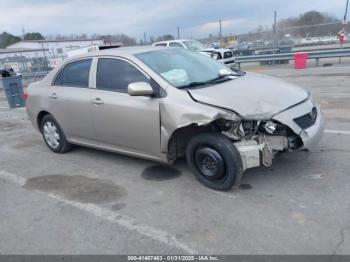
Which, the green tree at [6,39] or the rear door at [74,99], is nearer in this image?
the rear door at [74,99]

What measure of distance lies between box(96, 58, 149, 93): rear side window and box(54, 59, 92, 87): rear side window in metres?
0.29

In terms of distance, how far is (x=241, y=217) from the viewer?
11.3ft

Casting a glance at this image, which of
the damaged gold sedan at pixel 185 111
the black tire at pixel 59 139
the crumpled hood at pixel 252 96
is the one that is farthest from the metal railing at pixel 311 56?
the black tire at pixel 59 139

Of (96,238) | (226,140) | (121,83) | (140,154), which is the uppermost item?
(121,83)

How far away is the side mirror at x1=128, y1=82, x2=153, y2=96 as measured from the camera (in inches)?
159

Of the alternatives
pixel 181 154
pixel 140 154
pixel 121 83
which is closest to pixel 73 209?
pixel 140 154

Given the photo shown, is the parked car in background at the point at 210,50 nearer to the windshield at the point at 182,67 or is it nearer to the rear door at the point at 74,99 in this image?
the rear door at the point at 74,99

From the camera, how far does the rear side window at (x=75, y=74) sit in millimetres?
5141

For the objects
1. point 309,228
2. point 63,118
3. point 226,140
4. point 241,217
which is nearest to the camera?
point 309,228

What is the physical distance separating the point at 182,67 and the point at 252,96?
3.76 feet

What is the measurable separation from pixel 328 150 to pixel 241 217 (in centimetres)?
223

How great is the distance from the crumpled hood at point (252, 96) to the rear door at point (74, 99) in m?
1.81

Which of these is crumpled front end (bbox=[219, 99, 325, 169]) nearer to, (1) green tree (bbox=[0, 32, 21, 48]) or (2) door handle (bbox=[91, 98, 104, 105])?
(2) door handle (bbox=[91, 98, 104, 105])

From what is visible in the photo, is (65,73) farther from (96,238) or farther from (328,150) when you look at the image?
(328,150)
